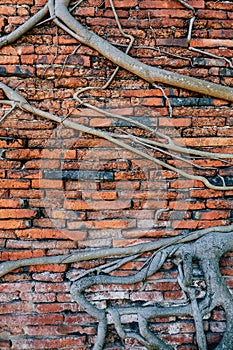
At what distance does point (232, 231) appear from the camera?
87.8 inches

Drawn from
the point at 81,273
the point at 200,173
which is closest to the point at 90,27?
the point at 200,173

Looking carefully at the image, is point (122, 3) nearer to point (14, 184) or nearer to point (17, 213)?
point (14, 184)

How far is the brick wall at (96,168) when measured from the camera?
215cm

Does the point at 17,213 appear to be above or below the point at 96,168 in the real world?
below

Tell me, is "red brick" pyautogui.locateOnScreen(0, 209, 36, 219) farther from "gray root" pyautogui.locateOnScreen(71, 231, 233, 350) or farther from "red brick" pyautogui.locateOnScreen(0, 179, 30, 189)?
"gray root" pyautogui.locateOnScreen(71, 231, 233, 350)

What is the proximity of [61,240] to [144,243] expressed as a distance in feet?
1.70

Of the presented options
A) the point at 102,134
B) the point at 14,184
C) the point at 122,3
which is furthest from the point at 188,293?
the point at 122,3

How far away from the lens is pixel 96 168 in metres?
2.20

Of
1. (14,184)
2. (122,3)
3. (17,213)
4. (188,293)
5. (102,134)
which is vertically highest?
(122,3)

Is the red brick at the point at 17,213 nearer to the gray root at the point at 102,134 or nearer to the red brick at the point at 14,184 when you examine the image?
the red brick at the point at 14,184

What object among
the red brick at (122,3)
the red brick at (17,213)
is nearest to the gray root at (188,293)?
the red brick at (17,213)

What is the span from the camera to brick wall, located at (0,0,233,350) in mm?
2154

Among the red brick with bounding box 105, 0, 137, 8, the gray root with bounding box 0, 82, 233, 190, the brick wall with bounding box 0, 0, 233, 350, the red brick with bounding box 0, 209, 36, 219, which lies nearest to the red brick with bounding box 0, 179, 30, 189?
the brick wall with bounding box 0, 0, 233, 350

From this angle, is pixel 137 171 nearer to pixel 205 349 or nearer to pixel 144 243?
pixel 144 243
